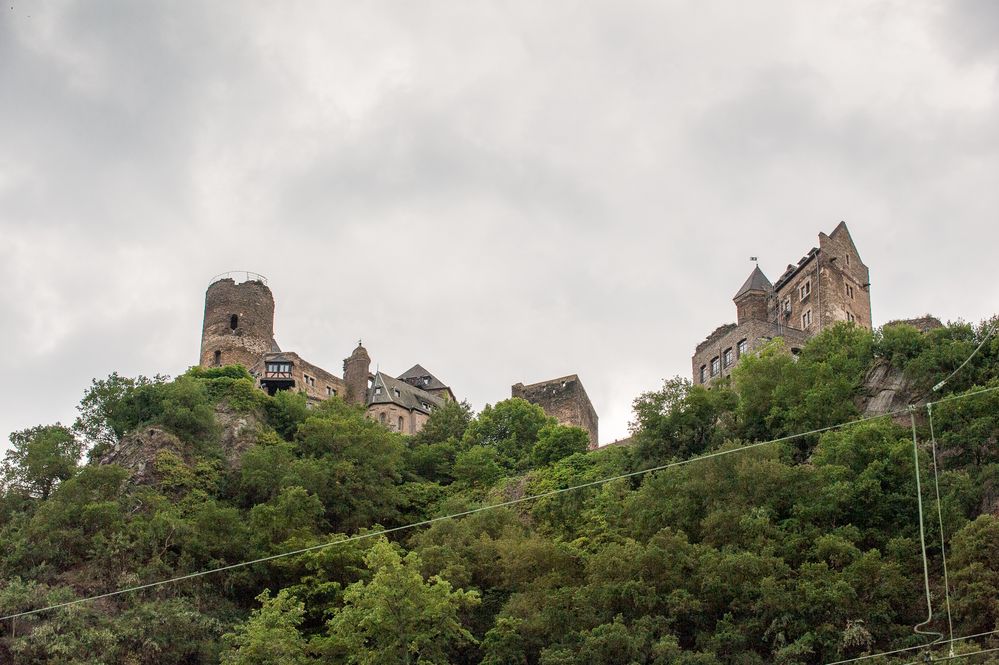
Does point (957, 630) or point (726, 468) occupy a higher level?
point (726, 468)

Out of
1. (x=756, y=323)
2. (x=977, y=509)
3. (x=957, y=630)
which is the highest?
(x=756, y=323)

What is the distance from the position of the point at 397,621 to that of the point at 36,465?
20.9 meters

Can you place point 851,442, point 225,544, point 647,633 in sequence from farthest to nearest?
point 225,544, point 851,442, point 647,633

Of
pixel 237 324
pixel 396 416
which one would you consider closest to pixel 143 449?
pixel 237 324

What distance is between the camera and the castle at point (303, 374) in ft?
254

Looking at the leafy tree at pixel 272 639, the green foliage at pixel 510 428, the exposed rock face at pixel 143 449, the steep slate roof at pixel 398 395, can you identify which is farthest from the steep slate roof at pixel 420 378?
the leafy tree at pixel 272 639

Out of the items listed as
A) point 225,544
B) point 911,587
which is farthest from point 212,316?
point 911,587

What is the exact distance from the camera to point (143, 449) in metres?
56.8

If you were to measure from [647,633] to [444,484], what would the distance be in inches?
1101

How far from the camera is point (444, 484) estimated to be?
63719 mm

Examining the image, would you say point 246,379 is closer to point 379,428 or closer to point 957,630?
point 379,428

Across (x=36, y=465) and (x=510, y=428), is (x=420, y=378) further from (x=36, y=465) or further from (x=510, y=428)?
(x=36, y=465)

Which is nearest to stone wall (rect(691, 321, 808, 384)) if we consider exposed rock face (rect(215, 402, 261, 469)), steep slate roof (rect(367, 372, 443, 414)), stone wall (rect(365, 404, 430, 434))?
stone wall (rect(365, 404, 430, 434))

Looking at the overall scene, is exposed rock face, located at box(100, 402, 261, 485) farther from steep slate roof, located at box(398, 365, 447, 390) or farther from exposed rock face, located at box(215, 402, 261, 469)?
steep slate roof, located at box(398, 365, 447, 390)
